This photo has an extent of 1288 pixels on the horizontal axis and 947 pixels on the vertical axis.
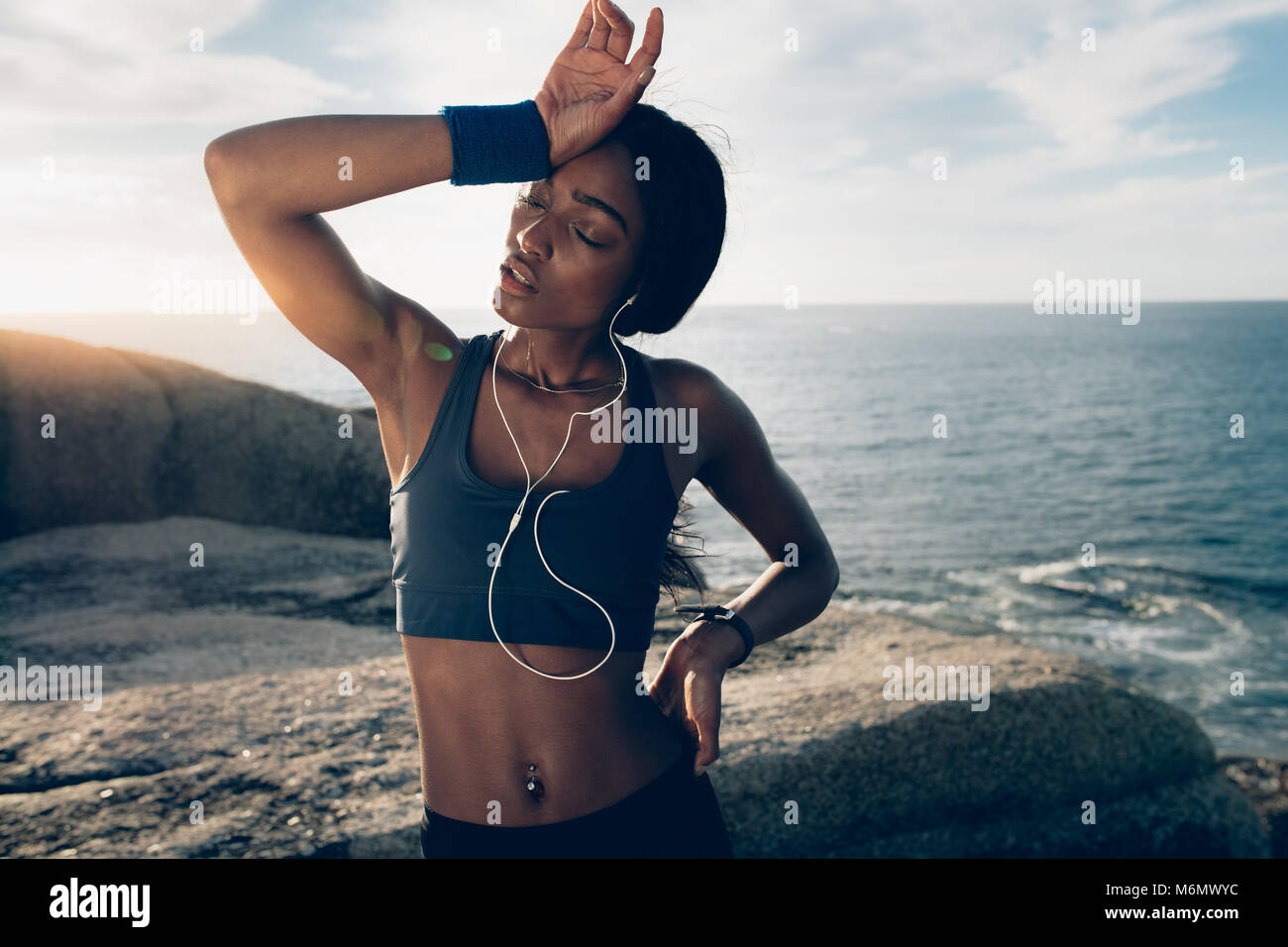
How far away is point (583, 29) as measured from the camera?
6.36 feet

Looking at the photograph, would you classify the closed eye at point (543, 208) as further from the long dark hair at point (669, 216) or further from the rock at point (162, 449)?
the rock at point (162, 449)

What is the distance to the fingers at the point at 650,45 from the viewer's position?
190 cm

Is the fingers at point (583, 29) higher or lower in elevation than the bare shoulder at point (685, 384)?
higher

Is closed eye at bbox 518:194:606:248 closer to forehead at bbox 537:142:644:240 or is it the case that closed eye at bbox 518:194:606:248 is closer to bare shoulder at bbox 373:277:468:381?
forehead at bbox 537:142:644:240

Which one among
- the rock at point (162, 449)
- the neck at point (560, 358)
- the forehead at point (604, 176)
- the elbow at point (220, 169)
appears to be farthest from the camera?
the rock at point (162, 449)

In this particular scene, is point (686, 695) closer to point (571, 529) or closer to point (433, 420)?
point (571, 529)

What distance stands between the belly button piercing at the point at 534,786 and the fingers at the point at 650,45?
1457 mm

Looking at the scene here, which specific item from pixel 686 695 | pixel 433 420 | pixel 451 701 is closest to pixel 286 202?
pixel 433 420

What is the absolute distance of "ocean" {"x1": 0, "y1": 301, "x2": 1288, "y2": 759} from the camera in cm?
1443

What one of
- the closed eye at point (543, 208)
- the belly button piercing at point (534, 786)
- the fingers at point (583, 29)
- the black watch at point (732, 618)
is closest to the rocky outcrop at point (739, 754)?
the belly button piercing at point (534, 786)

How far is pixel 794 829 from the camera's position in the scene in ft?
13.3

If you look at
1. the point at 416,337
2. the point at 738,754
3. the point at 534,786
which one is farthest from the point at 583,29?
the point at 738,754

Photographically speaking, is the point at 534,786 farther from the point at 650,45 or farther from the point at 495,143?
the point at 650,45
